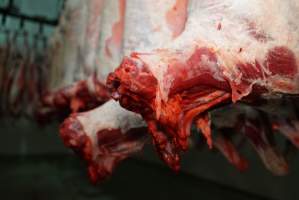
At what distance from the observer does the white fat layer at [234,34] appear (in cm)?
99

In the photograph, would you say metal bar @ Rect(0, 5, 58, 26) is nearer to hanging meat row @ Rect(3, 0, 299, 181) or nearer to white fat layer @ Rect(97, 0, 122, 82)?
white fat layer @ Rect(97, 0, 122, 82)

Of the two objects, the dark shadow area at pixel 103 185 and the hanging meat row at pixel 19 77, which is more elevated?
the hanging meat row at pixel 19 77

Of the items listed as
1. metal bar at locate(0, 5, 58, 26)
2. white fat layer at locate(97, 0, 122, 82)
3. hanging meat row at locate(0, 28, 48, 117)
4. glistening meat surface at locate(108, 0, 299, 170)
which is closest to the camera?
glistening meat surface at locate(108, 0, 299, 170)

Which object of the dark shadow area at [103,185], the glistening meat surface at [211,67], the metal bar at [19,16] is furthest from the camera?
the dark shadow area at [103,185]

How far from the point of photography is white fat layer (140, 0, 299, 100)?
0.99 meters

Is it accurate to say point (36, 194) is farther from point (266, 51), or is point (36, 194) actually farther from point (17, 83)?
point (266, 51)

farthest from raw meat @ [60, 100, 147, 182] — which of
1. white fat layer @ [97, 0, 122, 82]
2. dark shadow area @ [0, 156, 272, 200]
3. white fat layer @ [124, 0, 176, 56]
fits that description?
dark shadow area @ [0, 156, 272, 200]

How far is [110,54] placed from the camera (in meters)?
1.74

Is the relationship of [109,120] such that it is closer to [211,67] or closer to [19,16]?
[211,67]

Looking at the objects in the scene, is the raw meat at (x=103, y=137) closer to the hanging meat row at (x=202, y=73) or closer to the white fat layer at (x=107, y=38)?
the hanging meat row at (x=202, y=73)

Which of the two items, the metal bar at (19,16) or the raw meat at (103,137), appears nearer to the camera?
the raw meat at (103,137)

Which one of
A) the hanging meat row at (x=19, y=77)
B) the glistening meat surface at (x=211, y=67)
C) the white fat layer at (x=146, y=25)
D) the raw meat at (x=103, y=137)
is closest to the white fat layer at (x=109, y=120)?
the raw meat at (x=103, y=137)

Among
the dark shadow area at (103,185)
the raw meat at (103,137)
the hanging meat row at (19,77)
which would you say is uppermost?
the raw meat at (103,137)

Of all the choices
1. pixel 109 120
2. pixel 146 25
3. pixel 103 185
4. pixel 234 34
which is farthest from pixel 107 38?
pixel 103 185
